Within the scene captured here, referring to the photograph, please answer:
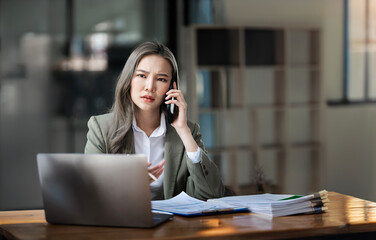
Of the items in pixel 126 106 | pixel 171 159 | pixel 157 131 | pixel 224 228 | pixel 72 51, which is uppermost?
pixel 72 51

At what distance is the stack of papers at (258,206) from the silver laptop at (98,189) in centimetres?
16

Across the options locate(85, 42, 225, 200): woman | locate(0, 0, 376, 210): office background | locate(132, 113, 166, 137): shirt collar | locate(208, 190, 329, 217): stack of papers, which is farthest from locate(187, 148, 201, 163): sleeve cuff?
locate(0, 0, 376, 210): office background

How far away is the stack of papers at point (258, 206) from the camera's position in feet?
6.86

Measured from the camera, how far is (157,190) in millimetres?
2658

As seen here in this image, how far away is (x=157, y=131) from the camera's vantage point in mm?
2738

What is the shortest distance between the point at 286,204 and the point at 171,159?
0.69 metres

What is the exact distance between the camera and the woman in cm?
255

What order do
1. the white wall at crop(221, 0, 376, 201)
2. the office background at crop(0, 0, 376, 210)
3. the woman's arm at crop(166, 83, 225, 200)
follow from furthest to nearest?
the white wall at crop(221, 0, 376, 201) → the office background at crop(0, 0, 376, 210) → the woman's arm at crop(166, 83, 225, 200)

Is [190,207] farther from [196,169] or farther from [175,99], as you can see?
[175,99]

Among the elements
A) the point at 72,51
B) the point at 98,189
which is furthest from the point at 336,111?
the point at 98,189

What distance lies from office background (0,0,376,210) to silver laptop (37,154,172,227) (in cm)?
375

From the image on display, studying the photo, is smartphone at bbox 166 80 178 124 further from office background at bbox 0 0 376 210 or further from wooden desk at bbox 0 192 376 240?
office background at bbox 0 0 376 210

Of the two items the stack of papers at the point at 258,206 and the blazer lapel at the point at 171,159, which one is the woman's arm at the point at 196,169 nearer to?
the blazer lapel at the point at 171,159

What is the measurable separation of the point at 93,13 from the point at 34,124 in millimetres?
1130
